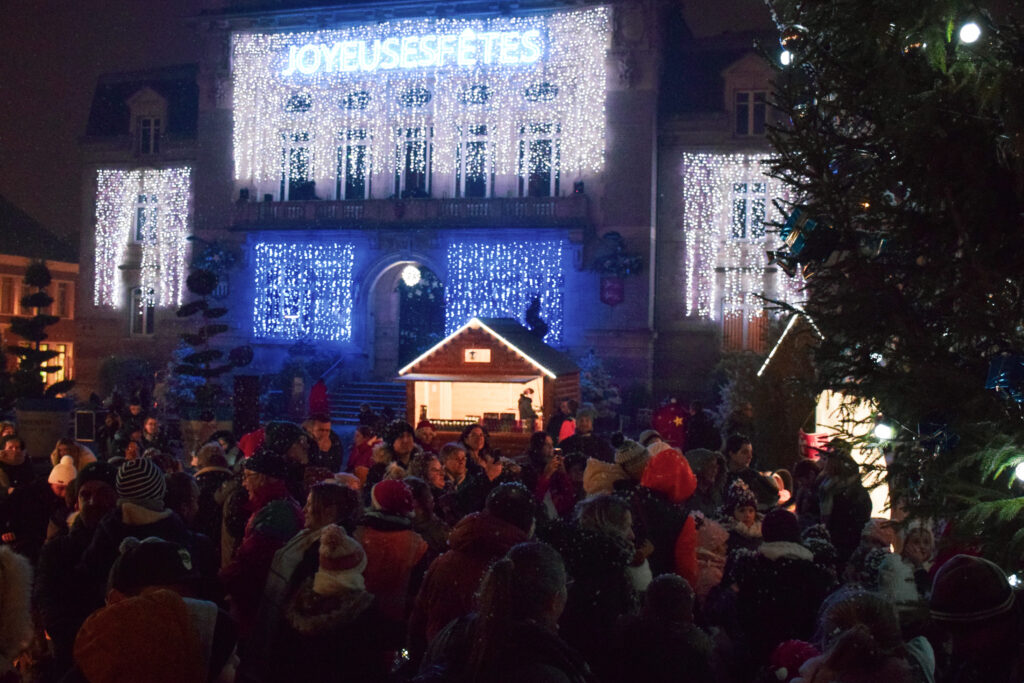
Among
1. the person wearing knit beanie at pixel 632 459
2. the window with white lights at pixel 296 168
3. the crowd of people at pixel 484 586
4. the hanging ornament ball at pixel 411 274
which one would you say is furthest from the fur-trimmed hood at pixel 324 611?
the window with white lights at pixel 296 168

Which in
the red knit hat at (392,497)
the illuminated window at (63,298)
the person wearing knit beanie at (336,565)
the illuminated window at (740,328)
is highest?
the illuminated window at (63,298)

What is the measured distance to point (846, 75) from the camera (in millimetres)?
4961

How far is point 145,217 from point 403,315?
10.6 metres

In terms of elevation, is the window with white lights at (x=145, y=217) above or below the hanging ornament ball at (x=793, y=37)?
above

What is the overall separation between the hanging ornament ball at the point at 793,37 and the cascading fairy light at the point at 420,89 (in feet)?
77.5

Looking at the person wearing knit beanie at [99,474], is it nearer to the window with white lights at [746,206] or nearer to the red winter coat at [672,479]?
the red winter coat at [672,479]

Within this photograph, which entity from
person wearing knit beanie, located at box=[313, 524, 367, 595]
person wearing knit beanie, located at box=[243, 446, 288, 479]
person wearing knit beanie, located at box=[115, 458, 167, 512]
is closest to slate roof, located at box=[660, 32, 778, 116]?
person wearing knit beanie, located at box=[243, 446, 288, 479]

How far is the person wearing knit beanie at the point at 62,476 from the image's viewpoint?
809 cm

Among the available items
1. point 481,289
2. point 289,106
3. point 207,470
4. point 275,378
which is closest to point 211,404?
point 275,378

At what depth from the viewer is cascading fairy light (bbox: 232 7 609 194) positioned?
2888 cm

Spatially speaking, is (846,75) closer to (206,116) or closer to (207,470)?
(207,470)

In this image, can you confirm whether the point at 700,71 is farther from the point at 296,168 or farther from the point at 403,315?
the point at 296,168

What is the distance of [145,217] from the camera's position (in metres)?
33.7

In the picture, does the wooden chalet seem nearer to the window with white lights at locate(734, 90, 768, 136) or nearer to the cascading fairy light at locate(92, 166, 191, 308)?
the window with white lights at locate(734, 90, 768, 136)
